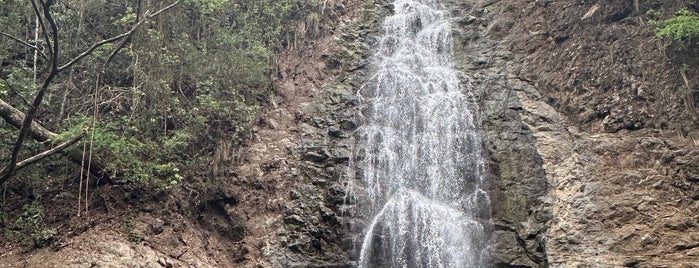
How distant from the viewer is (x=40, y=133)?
10586 mm

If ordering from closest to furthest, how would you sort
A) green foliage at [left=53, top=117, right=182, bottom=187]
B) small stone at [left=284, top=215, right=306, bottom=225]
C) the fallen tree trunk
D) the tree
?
the tree → the fallen tree trunk → green foliage at [left=53, top=117, right=182, bottom=187] → small stone at [left=284, top=215, right=306, bottom=225]

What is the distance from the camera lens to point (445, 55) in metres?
16.7

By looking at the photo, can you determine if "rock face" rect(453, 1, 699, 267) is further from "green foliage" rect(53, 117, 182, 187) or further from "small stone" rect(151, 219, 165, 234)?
"green foliage" rect(53, 117, 182, 187)

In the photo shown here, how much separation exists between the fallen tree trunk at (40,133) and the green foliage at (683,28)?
501 inches

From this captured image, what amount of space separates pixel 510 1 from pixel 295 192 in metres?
10.1

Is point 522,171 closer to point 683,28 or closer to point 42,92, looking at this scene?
point 683,28

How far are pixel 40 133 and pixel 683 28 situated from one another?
1392 cm

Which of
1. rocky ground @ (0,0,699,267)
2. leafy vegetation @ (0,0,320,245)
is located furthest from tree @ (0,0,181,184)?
rocky ground @ (0,0,699,267)

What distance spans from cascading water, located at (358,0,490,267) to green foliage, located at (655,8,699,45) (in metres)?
4.94

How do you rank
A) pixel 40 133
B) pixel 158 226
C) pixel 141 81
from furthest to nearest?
pixel 141 81 → pixel 158 226 → pixel 40 133

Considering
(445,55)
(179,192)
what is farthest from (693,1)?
(179,192)

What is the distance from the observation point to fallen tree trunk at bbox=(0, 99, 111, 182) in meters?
10.2

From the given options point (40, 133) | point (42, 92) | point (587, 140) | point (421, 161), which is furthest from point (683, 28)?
point (40, 133)

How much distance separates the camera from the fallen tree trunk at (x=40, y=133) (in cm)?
1020
